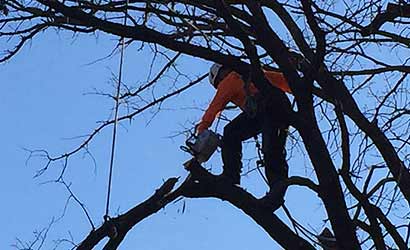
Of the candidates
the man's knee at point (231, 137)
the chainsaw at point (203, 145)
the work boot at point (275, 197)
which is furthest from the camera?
the man's knee at point (231, 137)

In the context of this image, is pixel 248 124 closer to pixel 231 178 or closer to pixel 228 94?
pixel 228 94

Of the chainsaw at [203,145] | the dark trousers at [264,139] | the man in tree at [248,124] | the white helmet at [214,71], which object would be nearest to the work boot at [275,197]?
the man in tree at [248,124]

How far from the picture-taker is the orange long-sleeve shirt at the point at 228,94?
24.1ft

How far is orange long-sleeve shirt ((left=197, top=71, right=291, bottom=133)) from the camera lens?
24.1 feet

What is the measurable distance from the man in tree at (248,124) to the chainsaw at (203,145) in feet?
0.22

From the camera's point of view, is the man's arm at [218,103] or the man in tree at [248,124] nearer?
the man in tree at [248,124]

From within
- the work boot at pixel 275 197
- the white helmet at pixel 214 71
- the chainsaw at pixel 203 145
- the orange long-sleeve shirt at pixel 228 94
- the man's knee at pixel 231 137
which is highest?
the white helmet at pixel 214 71

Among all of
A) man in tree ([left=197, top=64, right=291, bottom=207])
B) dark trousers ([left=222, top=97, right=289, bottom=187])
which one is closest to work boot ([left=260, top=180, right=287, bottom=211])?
man in tree ([left=197, top=64, right=291, bottom=207])

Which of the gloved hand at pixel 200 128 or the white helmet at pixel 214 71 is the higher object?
the white helmet at pixel 214 71

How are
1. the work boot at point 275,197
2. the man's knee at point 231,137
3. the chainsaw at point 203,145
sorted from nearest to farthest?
the work boot at point 275,197 < the chainsaw at point 203,145 < the man's knee at point 231,137

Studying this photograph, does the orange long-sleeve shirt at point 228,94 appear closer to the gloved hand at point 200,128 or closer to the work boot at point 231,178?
the gloved hand at point 200,128

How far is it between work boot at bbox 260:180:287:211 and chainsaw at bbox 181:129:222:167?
0.49 meters

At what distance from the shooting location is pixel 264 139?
7371 mm

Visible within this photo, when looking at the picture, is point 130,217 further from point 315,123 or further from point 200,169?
point 315,123
